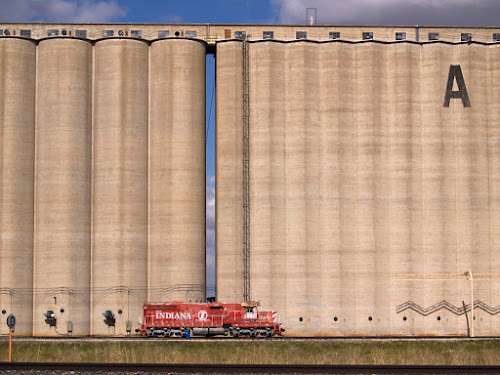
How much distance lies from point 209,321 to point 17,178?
905 inches

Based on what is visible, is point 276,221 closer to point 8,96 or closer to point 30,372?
point 8,96

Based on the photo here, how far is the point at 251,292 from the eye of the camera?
236 feet

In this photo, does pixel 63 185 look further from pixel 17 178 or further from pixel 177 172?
pixel 177 172

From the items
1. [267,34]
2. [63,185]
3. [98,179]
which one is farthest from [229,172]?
[63,185]

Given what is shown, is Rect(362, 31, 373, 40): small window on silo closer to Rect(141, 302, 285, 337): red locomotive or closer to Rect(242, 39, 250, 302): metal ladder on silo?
Rect(242, 39, 250, 302): metal ladder on silo

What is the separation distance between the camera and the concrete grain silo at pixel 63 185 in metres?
71.0

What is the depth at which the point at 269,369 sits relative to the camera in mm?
34906

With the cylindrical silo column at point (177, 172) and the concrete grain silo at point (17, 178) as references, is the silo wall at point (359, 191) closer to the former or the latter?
the cylindrical silo column at point (177, 172)

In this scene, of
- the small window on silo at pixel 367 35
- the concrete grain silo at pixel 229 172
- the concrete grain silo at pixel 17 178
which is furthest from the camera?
the small window on silo at pixel 367 35

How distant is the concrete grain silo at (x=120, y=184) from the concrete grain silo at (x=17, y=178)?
598 centimetres

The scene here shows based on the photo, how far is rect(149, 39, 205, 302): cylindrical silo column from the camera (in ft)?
236

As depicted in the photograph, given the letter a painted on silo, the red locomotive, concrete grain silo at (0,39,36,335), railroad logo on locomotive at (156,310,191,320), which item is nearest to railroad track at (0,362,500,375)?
the red locomotive

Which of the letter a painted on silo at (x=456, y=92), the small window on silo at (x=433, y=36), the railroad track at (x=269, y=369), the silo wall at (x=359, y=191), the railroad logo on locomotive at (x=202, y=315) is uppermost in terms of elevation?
the small window on silo at (x=433, y=36)

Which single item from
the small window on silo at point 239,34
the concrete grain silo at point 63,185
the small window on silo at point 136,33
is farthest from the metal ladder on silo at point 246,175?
the concrete grain silo at point 63,185
